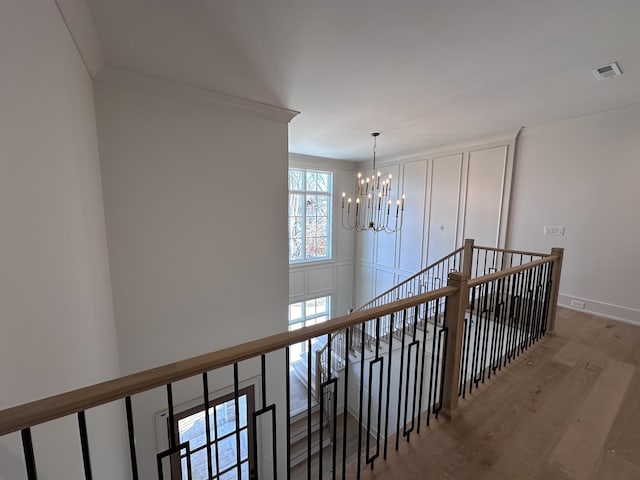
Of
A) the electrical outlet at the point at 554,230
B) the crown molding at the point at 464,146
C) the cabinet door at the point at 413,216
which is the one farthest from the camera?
the cabinet door at the point at 413,216

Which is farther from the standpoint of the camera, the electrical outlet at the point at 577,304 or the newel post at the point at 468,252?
the newel post at the point at 468,252

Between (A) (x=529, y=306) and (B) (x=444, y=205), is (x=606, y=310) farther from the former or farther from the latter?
(B) (x=444, y=205)

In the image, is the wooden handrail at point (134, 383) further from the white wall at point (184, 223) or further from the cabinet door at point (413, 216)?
the cabinet door at point (413, 216)

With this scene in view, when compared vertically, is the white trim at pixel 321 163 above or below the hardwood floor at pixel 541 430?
above

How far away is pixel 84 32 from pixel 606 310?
6.05 m

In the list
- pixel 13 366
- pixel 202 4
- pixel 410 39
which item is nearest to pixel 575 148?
pixel 410 39

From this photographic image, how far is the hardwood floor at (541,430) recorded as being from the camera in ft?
4.72

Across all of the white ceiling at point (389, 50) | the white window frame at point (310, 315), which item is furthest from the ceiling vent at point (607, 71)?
the white window frame at point (310, 315)

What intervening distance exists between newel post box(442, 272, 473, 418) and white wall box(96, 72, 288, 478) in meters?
2.11

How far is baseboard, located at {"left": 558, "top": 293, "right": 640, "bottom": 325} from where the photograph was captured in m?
3.24

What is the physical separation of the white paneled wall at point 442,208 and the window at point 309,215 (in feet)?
3.92

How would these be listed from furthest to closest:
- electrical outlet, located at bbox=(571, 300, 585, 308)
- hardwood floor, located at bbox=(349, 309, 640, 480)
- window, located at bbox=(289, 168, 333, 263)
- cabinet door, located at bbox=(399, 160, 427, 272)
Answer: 1. window, located at bbox=(289, 168, 333, 263)
2. cabinet door, located at bbox=(399, 160, 427, 272)
3. electrical outlet, located at bbox=(571, 300, 585, 308)
4. hardwood floor, located at bbox=(349, 309, 640, 480)

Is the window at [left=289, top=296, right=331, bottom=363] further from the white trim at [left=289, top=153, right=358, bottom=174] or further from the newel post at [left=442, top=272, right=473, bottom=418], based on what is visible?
the newel post at [left=442, top=272, right=473, bottom=418]

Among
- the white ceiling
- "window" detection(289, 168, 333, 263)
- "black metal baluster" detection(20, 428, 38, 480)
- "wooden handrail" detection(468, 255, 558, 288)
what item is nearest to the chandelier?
"window" detection(289, 168, 333, 263)
